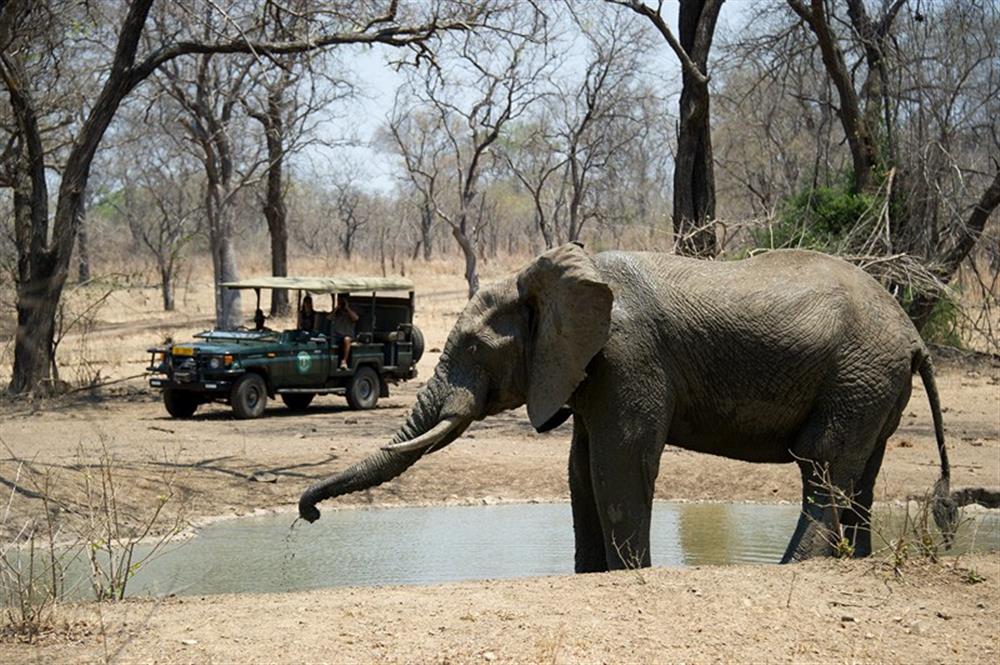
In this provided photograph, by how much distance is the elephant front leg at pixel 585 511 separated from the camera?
8.83m

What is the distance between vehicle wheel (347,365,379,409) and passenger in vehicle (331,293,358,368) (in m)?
0.40

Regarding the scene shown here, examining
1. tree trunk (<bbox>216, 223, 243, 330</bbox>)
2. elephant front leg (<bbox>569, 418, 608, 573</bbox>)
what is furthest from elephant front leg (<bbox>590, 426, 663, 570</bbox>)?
tree trunk (<bbox>216, 223, 243, 330</bbox>)

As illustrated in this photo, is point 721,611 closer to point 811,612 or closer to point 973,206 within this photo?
point 811,612

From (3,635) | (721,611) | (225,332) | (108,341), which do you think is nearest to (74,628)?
(3,635)

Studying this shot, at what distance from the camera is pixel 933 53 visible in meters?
22.3

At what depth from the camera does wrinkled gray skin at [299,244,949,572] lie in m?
8.07

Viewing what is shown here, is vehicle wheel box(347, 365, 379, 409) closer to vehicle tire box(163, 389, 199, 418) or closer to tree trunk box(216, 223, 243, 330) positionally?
vehicle tire box(163, 389, 199, 418)

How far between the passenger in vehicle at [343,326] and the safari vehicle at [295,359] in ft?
0.25

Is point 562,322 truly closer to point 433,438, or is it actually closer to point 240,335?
point 433,438

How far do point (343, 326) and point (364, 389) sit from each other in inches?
39.7

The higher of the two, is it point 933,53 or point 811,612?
point 933,53

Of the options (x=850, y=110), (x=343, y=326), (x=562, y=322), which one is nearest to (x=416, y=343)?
(x=343, y=326)

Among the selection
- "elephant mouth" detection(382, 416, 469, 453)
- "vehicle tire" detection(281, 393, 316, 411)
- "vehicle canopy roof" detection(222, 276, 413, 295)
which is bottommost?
"vehicle tire" detection(281, 393, 316, 411)

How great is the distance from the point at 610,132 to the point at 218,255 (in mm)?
20558
